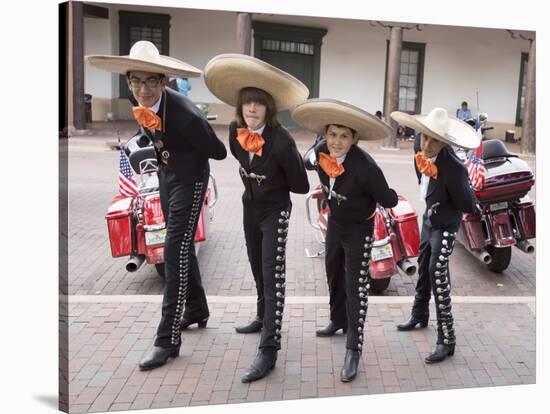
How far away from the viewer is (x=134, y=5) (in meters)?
3.39

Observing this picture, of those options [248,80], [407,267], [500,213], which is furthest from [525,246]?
[248,80]

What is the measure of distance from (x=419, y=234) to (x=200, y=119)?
1.65 meters

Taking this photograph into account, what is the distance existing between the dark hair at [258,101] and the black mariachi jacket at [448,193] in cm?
94

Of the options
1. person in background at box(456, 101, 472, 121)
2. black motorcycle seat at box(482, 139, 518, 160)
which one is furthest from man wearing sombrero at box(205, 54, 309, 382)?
black motorcycle seat at box(482, 139, 518, 160)

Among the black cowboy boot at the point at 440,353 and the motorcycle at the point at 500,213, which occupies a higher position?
the motorcycle at the point at 500,213

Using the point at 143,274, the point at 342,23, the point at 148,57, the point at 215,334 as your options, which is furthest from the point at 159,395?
the point at 342,23

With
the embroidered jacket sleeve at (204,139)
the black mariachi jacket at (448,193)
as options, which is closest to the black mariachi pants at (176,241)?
the embroidered jacket sleeve at (204,139)

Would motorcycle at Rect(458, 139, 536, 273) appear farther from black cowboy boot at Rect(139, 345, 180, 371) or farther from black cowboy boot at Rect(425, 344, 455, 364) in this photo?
black cowboy boot at Rect(139, 345, 180, 371)

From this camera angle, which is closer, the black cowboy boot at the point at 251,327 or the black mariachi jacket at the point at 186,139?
the black mariachi jacket at the point at 186,139

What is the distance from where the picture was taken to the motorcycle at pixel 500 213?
14.0 ft

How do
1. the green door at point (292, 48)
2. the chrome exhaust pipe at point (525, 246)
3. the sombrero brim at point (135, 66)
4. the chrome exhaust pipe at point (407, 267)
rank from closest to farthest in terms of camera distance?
the sombrero brim at point (135, 66), the green door at point (292, 48), the chrome exhaust pipe at point (407, 267), the chrome exhaust pipe at point (525, 246)

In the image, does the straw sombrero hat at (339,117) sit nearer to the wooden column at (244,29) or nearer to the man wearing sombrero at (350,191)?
the man wearing sombrero at (350,191)

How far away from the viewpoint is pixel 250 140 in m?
3.30

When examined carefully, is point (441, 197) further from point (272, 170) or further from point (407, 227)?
point (272, 170)
